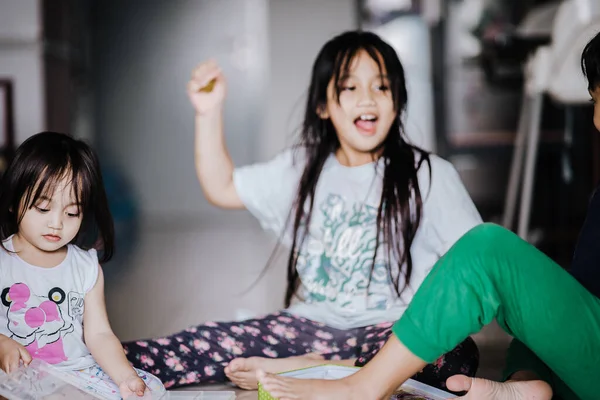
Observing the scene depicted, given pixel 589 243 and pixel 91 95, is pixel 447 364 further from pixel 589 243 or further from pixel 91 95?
pixel 91 95

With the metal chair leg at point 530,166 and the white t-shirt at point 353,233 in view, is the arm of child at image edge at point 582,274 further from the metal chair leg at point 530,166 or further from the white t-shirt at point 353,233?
the metal chair leg at point 530,166

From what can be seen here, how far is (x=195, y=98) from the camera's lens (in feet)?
4.01

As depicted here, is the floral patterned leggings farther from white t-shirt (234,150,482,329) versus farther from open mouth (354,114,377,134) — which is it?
open mouth (354,114,377,134)

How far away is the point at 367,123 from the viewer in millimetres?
1187

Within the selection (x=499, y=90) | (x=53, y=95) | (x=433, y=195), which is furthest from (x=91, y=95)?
(x=433, y=195)

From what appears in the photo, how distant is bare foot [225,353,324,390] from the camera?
107 cm

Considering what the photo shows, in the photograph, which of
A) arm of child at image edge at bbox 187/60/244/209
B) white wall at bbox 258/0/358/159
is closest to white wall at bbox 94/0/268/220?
white wall at bbox 258/0/358/159

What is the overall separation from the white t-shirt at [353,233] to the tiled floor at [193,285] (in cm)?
21

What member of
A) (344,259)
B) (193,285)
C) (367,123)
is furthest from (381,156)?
(193,285)

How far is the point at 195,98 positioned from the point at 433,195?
436mm

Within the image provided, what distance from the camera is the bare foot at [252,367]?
1.07m

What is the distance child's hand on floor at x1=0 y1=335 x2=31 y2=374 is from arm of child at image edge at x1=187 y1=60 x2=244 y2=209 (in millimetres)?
476

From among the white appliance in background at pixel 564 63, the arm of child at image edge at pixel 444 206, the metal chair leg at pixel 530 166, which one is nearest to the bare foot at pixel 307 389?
the arm of child at image edge at pixel 444 206

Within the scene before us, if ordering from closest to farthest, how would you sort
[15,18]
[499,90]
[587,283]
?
[587,283] < [15,18] < [499,90]
